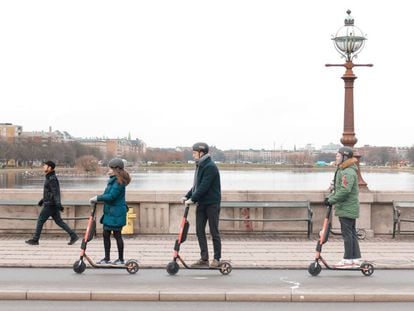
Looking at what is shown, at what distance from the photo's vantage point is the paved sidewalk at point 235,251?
10.7m

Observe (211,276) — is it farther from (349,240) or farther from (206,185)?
(349,240)

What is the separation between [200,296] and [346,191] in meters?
2.78

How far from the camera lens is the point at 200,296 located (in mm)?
8344

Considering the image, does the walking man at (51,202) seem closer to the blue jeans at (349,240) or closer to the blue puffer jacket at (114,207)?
the blue puffer jacket at (114,207)

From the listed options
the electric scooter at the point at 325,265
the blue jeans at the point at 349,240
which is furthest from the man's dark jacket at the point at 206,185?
the blue jeans at the point at 349,240

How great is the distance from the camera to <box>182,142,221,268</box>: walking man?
32.5 ft

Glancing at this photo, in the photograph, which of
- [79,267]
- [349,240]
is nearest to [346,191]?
[349,240]

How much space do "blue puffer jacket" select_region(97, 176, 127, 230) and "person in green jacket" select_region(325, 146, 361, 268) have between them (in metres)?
2.86

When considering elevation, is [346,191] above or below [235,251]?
above

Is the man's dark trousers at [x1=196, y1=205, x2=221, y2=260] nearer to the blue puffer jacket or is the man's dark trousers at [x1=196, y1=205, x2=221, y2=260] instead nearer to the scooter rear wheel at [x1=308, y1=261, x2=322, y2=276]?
the blue puffer jacket

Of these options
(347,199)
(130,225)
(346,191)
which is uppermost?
(346,191)

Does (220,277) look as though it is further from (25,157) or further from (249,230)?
(25,157)

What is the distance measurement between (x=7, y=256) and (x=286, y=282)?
4629 millimetres

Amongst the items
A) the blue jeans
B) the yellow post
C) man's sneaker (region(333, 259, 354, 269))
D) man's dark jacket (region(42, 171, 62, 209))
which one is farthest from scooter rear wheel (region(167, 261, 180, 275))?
the yellow post
